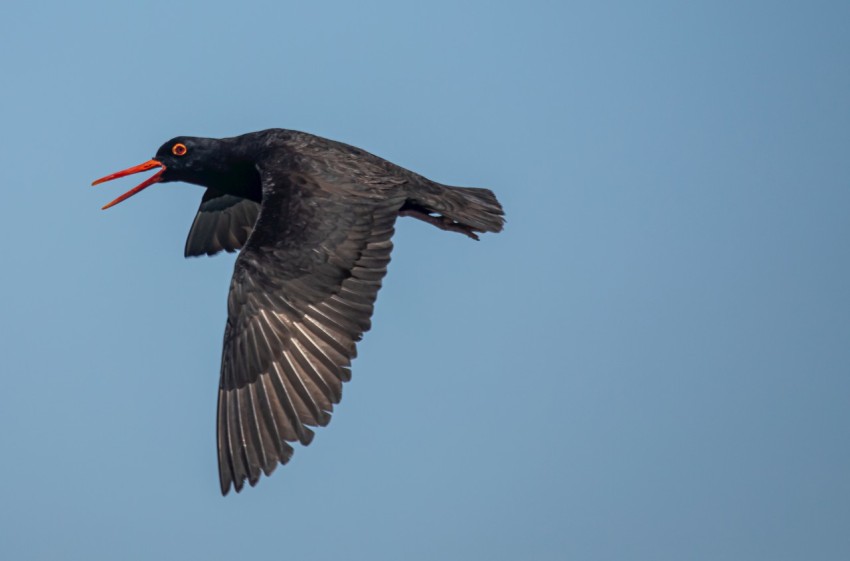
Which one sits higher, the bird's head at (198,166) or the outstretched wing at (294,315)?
the bird's head at (198,166)

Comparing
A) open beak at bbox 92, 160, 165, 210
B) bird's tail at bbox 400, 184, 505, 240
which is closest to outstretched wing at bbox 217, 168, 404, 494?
bird's tail at bbox 400, 184, 505, 240

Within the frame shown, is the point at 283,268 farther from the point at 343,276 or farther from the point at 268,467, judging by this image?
the point at 268,467

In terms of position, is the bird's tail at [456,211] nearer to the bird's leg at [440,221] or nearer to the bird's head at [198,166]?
the bird's leg at [440,221]

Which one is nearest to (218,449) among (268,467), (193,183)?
(268,467)

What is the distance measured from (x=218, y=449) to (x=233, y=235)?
4.69 meters

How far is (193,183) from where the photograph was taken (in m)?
14.9

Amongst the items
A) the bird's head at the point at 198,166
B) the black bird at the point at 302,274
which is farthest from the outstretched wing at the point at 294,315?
the bird's head at the point at 198,166

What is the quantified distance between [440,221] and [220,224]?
315 cm

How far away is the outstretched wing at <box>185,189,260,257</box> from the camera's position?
1575 cm

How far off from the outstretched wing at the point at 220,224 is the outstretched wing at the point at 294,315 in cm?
297

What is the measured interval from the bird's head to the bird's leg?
157 cm

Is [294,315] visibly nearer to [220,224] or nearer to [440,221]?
[440,221]

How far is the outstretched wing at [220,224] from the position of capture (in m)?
15.8

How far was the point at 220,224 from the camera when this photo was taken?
15.8 metres
